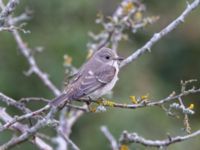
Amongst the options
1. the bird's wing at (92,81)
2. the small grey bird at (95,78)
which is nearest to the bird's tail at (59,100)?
the small grey bird at (95,78)

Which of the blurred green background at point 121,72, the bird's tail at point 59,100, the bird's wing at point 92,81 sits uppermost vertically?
the blurred green background at point 121,72

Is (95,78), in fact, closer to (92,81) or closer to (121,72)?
(92,81)

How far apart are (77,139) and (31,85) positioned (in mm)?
1180

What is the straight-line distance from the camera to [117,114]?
31.6ft

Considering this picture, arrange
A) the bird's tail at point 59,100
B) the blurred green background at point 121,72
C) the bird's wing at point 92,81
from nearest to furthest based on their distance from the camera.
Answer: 1. the bird's tail at point 59,100
2. the bird's wing at point 92,81
3. the blurred green background at point 121,72

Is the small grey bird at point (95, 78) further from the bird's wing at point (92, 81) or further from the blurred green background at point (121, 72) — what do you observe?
the blurred green background at point (121, 72)

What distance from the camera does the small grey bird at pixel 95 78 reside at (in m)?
5.30

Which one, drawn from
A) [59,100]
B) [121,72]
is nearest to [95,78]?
[59,100]

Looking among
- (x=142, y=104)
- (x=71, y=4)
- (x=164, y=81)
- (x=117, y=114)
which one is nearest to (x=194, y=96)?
(x=164, y=81)

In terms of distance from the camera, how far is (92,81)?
581 cm

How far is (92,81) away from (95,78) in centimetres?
10

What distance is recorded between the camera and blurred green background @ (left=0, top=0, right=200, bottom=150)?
9.70m

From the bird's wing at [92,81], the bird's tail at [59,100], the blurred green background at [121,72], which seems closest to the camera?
the bird's tail at [59,100]

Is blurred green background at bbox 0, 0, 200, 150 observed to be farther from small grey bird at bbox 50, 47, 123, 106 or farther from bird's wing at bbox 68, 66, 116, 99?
bird's wing at bbox 68, 66, 116, 99
